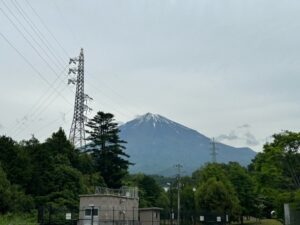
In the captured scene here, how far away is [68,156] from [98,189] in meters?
9.98

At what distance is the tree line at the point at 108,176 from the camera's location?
39.0m

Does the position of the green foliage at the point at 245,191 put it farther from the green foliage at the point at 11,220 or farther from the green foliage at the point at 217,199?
the green foliage at the point at 11,220

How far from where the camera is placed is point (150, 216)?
5016 cm

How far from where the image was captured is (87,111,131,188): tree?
64625 mm

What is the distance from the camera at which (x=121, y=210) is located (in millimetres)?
45750

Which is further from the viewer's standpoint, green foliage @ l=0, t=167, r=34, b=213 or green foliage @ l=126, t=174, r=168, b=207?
green foliage @ l=126, t=174, r=168, b=207

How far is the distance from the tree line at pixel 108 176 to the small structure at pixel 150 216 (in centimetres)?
666

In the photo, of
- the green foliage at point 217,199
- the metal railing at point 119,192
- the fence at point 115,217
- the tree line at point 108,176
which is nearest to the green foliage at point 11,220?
the fence at point 115,217

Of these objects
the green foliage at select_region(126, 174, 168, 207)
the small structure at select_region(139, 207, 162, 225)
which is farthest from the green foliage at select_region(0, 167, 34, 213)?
the green foliage at select_region(126, 174, 168, 207)

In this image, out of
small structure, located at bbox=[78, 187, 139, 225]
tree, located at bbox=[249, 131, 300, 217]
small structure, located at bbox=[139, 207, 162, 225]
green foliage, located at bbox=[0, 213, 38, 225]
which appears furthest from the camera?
small structure, located at bbox=[139, 207, 162, 225]

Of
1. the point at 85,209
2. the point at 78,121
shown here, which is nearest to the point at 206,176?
the point at 78,121

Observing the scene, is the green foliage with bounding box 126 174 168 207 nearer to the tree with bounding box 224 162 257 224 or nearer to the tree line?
the tree line

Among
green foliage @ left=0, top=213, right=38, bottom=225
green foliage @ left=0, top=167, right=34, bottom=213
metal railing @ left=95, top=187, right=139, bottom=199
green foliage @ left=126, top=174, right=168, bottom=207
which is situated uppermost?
green foliage @ left=126, top=174, right=168, bottom=207

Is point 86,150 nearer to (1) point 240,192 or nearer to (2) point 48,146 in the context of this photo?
(2) point 48,146
